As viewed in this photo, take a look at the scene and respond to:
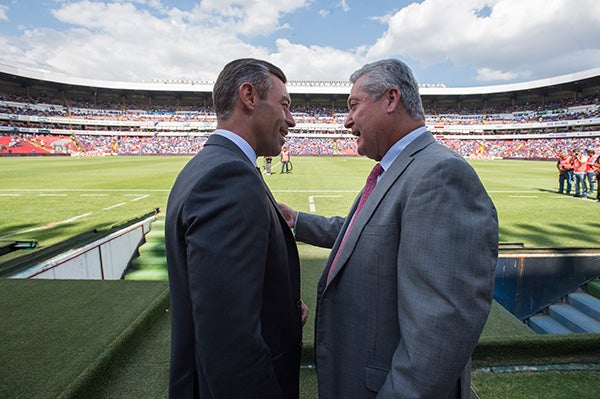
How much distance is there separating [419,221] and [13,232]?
30.1ft

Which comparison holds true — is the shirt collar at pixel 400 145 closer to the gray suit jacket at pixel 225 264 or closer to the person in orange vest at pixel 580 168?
the gray suit jacket at pixel 225 264

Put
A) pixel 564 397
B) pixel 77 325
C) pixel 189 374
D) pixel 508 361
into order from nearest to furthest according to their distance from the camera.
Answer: pixel 189 374, pixel 564 397, pixel 508 361, pixel 77 325

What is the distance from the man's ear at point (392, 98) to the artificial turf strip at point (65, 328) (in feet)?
8.35

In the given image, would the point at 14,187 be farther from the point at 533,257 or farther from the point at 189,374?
the point at 533,257

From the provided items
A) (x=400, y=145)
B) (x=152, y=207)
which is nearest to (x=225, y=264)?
(x=400, y=145)

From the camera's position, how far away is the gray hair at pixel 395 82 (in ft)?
5.10

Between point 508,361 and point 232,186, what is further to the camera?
point 508,361

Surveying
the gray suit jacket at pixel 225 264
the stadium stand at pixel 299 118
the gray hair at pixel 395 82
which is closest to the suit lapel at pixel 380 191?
the gray hair at pixel 395 82

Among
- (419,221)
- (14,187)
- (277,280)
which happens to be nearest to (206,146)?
(277,280)

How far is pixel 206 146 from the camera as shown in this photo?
1522mm

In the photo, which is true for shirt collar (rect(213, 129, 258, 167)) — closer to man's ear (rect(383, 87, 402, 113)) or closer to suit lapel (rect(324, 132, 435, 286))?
→ suit lapel (rect(324, 132, 435, 286))

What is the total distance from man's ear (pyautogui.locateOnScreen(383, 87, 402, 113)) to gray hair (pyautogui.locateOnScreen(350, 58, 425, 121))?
14mm

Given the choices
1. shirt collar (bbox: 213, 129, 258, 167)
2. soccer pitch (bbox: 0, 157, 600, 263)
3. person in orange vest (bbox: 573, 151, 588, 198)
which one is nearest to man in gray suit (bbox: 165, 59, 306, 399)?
shirt collar (bbox: 213, 129, 258, 167)

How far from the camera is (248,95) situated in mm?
1552
